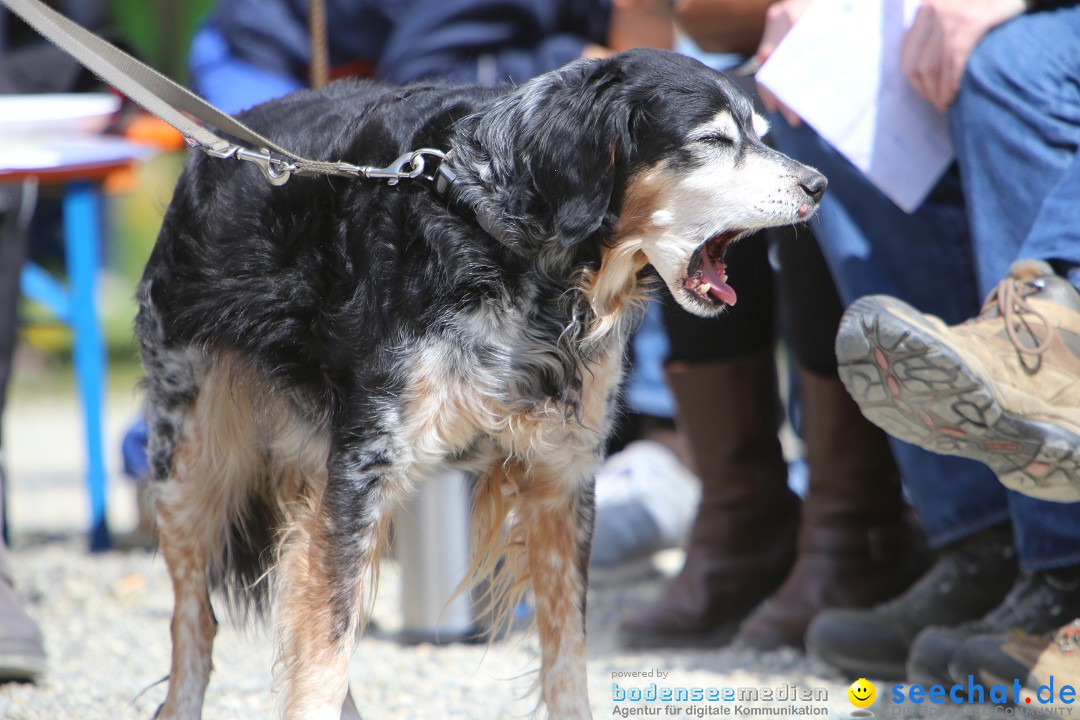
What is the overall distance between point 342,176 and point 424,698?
1.42 meters

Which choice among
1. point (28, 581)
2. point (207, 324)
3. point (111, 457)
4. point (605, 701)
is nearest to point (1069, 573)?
point (605, 701)

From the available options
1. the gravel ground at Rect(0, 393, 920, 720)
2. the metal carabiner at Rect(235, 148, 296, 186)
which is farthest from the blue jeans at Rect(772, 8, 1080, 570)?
the metal carabiner at Rect(235, 148, 296, 186)

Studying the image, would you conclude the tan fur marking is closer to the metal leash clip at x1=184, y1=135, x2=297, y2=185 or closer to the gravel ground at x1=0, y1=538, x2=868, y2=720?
the metal leash clip at x1=184, y1=135, x2=297, y2=185

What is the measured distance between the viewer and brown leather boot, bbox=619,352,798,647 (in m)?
3.47

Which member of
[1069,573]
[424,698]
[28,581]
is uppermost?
[1069,573]

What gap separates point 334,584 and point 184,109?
3.36ft

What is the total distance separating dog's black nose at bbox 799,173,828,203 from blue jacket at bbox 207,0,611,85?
2.32 meters

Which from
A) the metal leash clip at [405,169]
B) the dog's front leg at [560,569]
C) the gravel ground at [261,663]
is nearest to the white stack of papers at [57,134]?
the gravel ground at [261,663]

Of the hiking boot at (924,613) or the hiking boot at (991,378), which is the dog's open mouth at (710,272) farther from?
the hiking boot at (924,613)

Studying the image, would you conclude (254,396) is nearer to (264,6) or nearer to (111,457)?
(264,6)

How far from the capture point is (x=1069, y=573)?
269 centimetres

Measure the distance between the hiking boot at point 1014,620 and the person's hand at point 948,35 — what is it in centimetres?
116

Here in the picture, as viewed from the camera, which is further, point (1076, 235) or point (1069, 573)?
point (1069, 573)

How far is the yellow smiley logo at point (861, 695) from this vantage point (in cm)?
277
